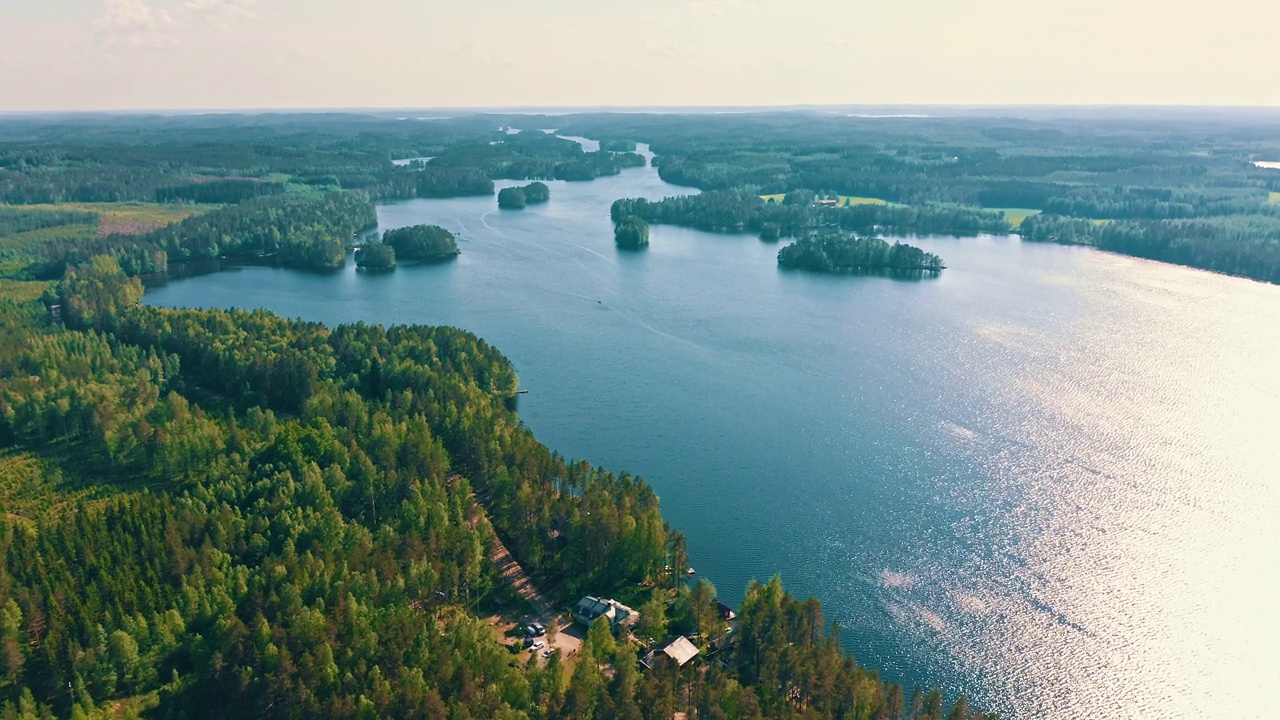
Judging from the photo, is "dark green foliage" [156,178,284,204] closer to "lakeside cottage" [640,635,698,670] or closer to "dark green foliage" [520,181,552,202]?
"dark green foliage" [520,181,552,202]

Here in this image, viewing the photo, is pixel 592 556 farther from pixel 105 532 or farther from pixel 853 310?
pixel 853 310

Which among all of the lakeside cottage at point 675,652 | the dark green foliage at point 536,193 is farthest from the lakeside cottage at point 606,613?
the dark green foliage at point 536,193

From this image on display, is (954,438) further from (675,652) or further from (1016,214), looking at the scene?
(1016,214)

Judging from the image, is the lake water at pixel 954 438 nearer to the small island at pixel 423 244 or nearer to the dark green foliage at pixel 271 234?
the dark green foliage at pixel 271 234

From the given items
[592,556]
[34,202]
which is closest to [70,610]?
[592,556]

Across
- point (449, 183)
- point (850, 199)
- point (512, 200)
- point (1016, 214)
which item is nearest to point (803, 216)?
point (850, 199)

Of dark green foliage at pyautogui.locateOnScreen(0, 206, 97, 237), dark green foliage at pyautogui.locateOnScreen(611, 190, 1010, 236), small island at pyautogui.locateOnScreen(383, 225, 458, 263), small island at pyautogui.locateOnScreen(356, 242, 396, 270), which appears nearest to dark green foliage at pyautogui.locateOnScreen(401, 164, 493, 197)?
dark green foliage at pyautogui.locateOnScreen(611, 190, 1010, 236)
